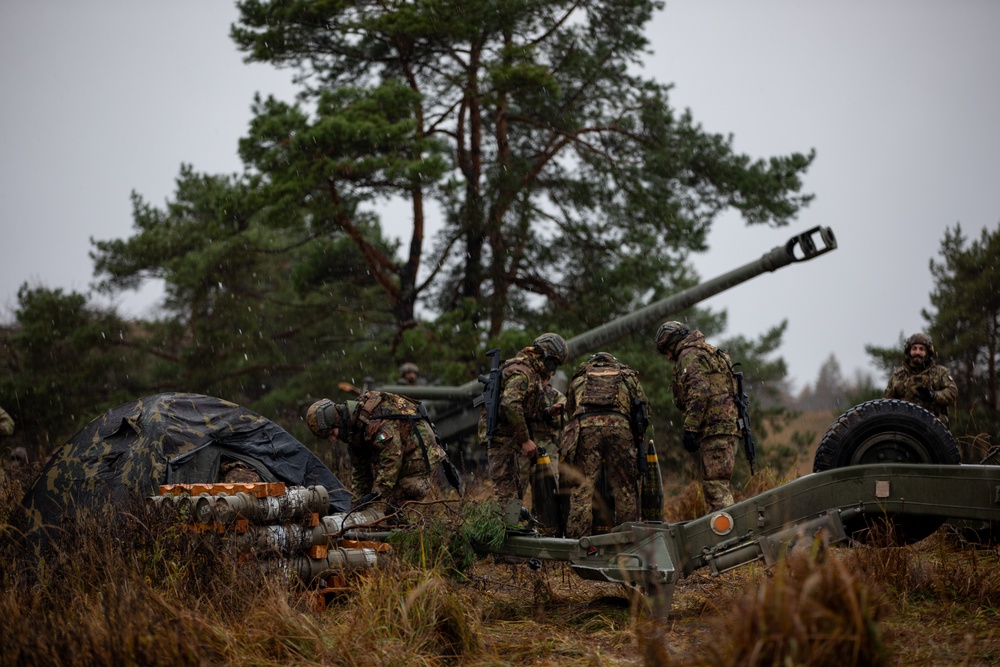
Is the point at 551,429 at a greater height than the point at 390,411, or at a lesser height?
lesser

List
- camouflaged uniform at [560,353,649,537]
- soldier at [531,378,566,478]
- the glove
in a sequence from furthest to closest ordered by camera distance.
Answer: soldier at [531,378,566,478], camouflaged uniform at [560,353,649,537], the glove

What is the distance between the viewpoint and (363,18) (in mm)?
16266

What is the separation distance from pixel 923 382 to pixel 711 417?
3.13 meters

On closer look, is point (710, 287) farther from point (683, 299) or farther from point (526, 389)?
point (526, 389)

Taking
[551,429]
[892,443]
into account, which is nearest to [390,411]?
[551,429]

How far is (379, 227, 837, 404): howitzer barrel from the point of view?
9.67 meters

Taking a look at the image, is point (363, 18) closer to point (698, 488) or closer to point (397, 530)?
point (698, 488)

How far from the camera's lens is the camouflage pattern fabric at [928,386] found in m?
8.98

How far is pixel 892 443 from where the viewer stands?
17.4 ft

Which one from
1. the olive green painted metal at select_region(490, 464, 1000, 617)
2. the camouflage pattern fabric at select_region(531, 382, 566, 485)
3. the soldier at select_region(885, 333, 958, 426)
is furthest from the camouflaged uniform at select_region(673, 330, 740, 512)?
the soldier at select_region(885, 333, 958, 426)

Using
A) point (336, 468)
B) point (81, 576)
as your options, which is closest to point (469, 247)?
point (336, 468)

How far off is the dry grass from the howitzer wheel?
0.17 meters

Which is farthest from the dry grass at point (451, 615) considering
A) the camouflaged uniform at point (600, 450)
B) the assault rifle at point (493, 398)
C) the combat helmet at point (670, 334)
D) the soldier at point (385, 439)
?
the combat helmet at point (670, 334)

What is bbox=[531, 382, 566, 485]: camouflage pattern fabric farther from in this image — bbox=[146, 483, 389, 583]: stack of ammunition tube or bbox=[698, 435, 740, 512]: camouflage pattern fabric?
bbox=[146, 483, 389, 583]: stack of ammunition tube
